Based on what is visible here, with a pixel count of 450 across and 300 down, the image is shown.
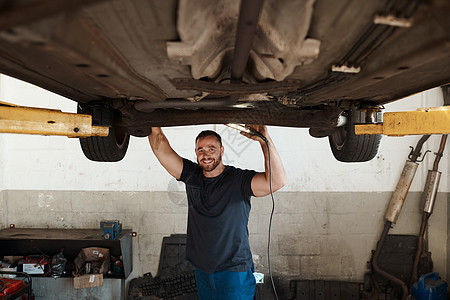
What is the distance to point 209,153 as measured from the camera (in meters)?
1.85

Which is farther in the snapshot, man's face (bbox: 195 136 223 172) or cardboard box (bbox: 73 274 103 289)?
cardboard box (bbox: 73 274 103 289)

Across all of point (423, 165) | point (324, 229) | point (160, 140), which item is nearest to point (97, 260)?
point (160, 140)

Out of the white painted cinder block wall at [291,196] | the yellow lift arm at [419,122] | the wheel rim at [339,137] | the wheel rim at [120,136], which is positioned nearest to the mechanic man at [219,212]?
the wheel rim at [120,136]

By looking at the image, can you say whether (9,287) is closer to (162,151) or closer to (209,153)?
(162,151)

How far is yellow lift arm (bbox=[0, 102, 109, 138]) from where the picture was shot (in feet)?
3.22

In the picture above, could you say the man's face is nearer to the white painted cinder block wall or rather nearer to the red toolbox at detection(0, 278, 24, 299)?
the white painted cinder block wall

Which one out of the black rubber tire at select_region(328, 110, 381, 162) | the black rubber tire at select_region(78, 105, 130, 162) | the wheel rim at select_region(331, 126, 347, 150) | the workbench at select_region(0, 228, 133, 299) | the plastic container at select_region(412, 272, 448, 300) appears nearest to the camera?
the black rubber tire at select_region(78, 105, 130, 162)

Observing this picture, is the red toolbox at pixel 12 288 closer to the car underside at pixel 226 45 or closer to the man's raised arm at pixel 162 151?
the man's raised arm at pixel 162 151

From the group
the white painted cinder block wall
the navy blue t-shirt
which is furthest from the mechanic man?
the white painted cinder block wall

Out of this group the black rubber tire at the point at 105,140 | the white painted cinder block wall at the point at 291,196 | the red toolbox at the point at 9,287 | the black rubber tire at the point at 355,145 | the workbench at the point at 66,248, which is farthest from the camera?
the white painted cinder block wall at the point at 291,196

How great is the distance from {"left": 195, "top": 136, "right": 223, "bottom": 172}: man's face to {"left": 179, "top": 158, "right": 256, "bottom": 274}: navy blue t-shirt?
9 cm

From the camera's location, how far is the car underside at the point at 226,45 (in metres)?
0.52

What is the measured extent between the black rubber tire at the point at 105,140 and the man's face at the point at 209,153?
464mm

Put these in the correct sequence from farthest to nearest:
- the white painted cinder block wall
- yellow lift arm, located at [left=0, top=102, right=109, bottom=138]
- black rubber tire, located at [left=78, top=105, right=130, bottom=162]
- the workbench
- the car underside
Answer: the white painted cinder block wall < the workbench < black rubber tire, located at [left=78, top=105, right=130, bottom=162] < yellow lift arm, located at [left=0, top=102, right=109, bottom=138] < the car underside
